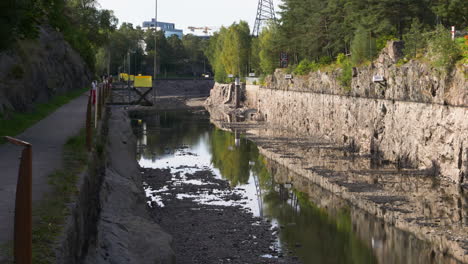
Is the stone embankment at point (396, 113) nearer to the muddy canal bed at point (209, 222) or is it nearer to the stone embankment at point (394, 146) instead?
the stone embankment at point (394, 146)

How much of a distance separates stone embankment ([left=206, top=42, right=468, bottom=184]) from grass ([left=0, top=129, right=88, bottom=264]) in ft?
79.1

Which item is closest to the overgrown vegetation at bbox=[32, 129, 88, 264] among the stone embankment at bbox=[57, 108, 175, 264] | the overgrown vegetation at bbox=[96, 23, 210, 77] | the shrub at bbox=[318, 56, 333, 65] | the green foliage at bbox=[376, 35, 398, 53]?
the stone embankment at bbox=[57, 108, 175, 264]

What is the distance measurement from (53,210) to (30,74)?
18974mm

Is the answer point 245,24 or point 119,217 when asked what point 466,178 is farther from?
point 245,24

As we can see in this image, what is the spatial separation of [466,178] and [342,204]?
7363 millimetres

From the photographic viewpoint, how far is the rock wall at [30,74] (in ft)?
68.0

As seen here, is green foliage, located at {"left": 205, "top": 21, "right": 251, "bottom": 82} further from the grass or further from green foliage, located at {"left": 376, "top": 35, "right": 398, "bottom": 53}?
the grass

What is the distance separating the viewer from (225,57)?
112 meters

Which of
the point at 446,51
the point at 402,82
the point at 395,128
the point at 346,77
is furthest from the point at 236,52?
the point at 446,51

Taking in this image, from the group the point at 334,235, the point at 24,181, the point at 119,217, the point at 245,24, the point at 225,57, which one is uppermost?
the point at 245,24

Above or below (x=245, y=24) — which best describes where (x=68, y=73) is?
below

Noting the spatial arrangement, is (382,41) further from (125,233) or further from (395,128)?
(125,233)

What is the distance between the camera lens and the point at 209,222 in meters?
24.0

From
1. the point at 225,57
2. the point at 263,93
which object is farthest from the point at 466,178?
the point at 225,57
